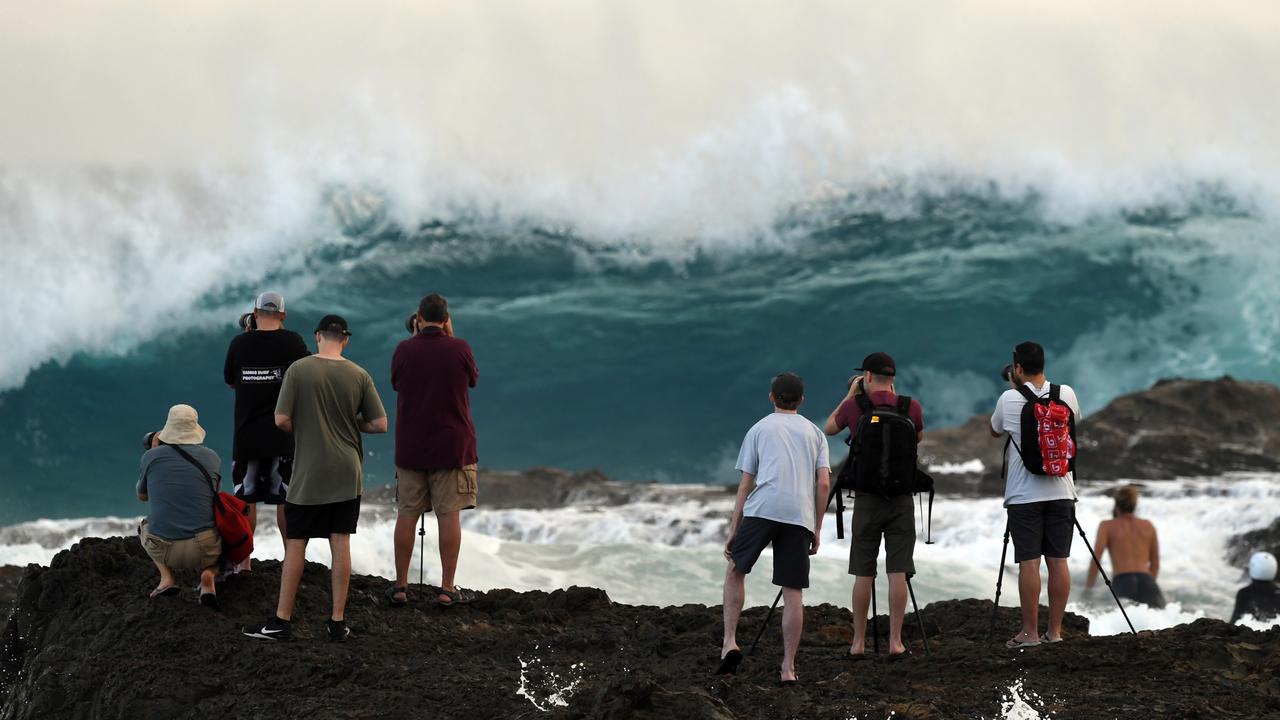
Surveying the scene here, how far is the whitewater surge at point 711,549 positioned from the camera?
15375mm

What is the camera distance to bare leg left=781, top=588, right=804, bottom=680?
670 centimetres

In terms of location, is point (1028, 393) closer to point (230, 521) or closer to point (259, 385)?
point (259, 385)

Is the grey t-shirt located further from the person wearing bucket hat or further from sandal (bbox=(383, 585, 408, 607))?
sandal (bbox=(383, 585, 408, 607))

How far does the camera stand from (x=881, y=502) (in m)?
7.10

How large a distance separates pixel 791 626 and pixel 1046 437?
6.11ft

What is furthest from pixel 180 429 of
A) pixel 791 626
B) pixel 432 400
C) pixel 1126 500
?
pixel 1126 500

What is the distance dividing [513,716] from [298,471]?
1.95 metres

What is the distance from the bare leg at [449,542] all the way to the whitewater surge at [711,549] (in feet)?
18.3

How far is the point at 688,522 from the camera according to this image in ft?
67.6

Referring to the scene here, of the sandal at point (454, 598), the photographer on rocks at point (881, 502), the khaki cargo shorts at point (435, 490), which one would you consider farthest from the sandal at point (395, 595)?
the photographer on rocks at point (881, 502)

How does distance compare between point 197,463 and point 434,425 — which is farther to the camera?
point 434,425

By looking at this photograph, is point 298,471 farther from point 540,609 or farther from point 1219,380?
point 1219,380

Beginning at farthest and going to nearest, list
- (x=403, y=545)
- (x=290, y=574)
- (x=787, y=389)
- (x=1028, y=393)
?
(x=403, y=545) → (x=290, y=574) → (x=1028, y=393) → (x=787, y=389)

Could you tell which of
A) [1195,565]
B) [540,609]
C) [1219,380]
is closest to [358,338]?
[1219,380]
